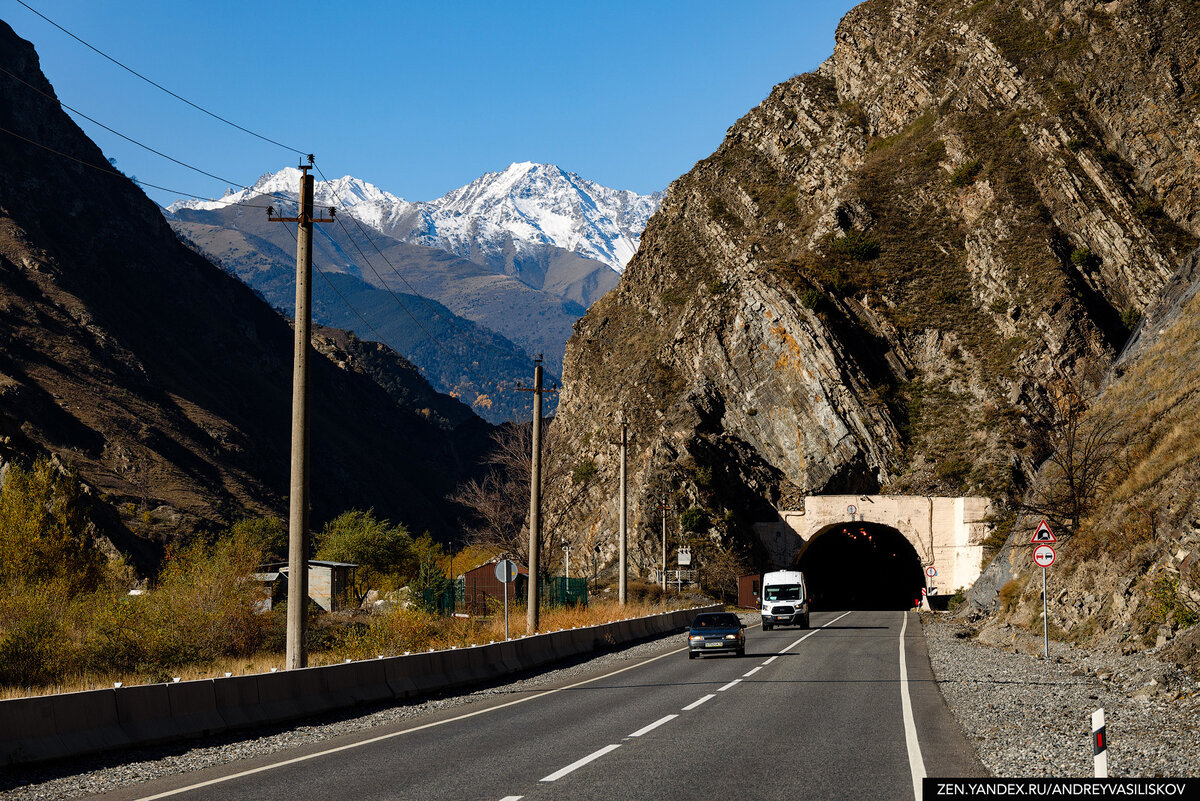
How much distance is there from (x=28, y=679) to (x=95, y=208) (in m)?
130

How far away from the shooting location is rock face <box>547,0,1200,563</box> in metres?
76.9

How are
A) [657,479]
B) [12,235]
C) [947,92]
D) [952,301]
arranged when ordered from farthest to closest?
1. [12,235]
2. [947,92]
3. [952,301]
4. [657,479]

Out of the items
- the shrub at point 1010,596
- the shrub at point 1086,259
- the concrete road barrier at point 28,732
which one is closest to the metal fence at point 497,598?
the shrub at point 1010,596

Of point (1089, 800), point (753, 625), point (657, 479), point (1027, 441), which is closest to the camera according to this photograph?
point (1089, 800)

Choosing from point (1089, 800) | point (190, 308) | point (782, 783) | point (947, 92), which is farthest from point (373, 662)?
point (190, 308)

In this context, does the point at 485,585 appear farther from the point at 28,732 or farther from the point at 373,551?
the point at 28,732

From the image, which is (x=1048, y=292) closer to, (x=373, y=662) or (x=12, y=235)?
(x=373, y=662)

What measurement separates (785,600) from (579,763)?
113 ft

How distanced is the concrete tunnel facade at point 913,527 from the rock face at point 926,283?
183 centimetres

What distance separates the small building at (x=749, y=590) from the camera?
220ft

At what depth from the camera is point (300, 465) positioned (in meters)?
19.2

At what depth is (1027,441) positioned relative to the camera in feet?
232

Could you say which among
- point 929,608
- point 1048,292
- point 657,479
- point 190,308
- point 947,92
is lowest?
point 929,608

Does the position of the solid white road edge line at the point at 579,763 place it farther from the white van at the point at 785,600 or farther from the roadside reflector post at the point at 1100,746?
the white van at the point at 785,600
